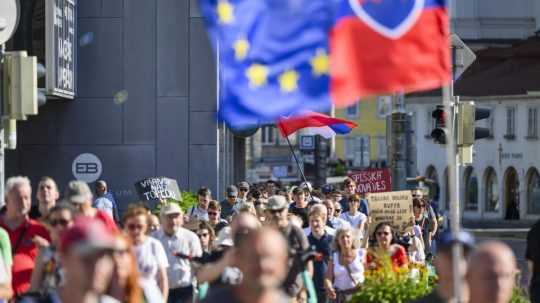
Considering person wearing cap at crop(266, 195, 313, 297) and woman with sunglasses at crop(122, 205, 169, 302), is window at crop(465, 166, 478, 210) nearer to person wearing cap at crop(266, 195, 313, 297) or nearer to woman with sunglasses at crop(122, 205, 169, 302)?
person wearing cap at crop(266, 195, 313, 297)

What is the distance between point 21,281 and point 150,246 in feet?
3.20

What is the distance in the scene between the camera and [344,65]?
8.84 m

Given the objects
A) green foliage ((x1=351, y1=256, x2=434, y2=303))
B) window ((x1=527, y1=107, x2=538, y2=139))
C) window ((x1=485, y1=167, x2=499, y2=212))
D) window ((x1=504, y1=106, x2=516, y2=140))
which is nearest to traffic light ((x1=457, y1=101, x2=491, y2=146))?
green foliage ((x1=351, y1=256, x2=434, y2=303))

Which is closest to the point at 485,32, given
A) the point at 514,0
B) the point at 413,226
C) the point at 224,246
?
the point at 514,0

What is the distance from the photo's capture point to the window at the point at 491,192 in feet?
247

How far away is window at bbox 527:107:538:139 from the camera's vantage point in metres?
74.0

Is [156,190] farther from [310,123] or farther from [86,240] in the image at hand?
[86,240]

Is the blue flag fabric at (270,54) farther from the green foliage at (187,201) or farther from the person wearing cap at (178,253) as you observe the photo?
the green foliage at (187,201)

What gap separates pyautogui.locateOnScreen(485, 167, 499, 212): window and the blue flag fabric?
66990 mm

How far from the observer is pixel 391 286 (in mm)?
14477

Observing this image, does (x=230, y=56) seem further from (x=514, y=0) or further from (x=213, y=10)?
(x=514, y=0)

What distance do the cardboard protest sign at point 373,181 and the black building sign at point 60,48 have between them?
5.04 m

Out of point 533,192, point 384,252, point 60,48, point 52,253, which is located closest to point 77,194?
point 52,253

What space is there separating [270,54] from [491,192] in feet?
224
